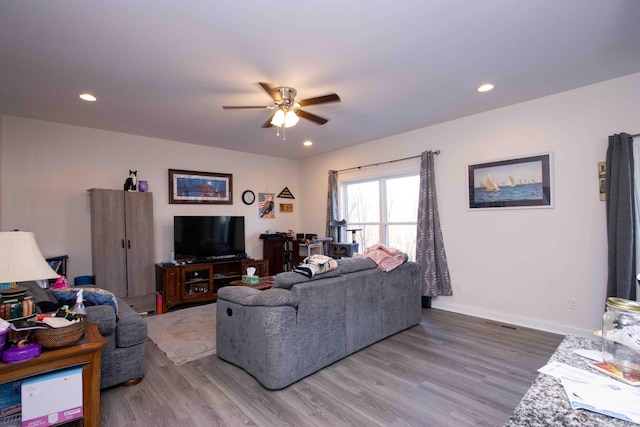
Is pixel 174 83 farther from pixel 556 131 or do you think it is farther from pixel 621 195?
pixel 621 195

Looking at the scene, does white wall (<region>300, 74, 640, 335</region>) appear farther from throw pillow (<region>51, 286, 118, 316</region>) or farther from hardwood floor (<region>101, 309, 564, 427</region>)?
throw pillow (<region>51, 286, 118, 316</region>)

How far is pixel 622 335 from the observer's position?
33.8 inches

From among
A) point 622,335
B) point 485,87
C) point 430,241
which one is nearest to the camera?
point 622,335

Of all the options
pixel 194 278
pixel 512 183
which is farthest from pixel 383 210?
pixel 194 278

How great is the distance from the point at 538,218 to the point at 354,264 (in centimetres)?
235

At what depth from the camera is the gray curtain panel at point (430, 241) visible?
444 centimetres

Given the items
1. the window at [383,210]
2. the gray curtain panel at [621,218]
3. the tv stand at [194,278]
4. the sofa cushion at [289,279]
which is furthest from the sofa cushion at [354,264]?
the tv stand at [194,278]

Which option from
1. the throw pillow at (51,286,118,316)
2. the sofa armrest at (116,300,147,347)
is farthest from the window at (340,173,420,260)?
the throw pillow at (51,286,118,316)

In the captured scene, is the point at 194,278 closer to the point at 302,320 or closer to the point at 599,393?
the point at 302,320

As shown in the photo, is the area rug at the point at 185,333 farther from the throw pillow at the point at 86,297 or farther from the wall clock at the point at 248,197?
the wall clock at the point at 248,197

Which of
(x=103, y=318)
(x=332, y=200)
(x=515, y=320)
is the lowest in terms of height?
(x=515, y=320)

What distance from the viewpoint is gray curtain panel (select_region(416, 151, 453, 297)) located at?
4444mm

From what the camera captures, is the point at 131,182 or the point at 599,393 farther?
the point at 131,182

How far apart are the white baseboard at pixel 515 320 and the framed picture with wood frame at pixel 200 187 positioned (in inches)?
159
